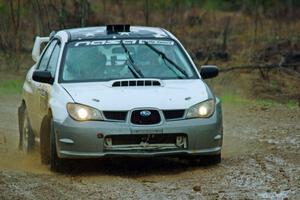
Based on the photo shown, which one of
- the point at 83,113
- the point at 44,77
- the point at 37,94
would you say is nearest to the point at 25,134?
the point at 37,94

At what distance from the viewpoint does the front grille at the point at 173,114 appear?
9492 mm

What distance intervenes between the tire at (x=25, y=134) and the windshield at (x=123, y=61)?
1.55 metres

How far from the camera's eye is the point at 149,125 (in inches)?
370

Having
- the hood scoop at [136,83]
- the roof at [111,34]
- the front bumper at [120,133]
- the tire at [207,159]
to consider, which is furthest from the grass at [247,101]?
the front bumper at [120,133]

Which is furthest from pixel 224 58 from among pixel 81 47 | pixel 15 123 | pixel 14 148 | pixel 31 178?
pixel 31 178

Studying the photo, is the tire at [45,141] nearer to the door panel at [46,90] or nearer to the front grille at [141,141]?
the door panel at [46,90]

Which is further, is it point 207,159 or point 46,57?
point 46,57

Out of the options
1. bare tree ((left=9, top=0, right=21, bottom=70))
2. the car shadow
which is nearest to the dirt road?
the car shadow

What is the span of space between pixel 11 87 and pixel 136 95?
40.0ft

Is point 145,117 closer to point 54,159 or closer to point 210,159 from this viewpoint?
point 210,159

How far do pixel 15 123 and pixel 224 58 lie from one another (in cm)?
1110

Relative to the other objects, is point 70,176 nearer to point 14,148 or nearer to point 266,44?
point 14,148

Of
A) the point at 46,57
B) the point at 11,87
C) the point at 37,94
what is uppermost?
the point at 46,57

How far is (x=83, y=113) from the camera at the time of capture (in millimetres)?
9477
